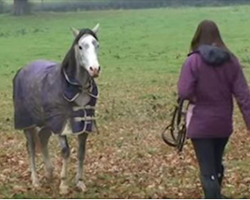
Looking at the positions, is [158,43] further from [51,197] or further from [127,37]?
[51,197]

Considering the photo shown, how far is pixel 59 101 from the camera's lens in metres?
9.92

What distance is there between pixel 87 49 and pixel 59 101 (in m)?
0.77

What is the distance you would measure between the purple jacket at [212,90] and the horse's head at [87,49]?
1618mm

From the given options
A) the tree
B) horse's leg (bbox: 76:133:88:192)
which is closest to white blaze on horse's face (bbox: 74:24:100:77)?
horse's leg (bbox: 76:133:88:192)

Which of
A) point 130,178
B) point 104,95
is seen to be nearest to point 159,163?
point 130,178

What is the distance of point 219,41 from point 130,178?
317cm

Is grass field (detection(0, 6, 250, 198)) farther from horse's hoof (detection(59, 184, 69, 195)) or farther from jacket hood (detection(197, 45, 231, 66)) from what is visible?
jacket hood (detection(197, 45, 231, 66))

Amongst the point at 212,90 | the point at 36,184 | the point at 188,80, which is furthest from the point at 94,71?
the point at 36,184

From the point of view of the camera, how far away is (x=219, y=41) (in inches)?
319

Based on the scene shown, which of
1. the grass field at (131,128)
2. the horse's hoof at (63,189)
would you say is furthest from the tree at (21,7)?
the horse's hoof at (63,189)

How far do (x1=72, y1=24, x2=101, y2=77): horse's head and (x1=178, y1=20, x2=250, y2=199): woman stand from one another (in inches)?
63.4

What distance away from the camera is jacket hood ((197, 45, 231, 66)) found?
25.8 feet

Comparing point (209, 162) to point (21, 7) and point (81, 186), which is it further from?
point (21, 7)

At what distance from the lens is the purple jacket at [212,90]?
26.0 ft
